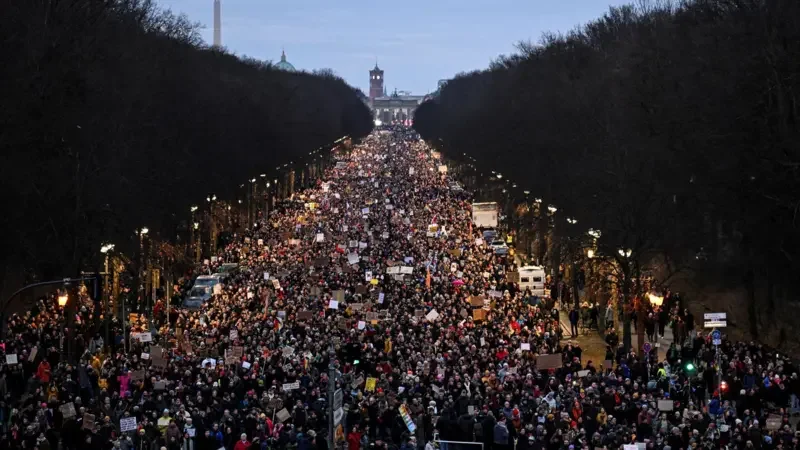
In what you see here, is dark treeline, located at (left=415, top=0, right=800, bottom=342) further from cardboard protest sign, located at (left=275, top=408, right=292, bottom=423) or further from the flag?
cardboard protest sign, located at (left=275, top=408, right=292, bottom=423)

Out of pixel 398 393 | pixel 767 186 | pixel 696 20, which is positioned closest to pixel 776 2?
pixel 767 186

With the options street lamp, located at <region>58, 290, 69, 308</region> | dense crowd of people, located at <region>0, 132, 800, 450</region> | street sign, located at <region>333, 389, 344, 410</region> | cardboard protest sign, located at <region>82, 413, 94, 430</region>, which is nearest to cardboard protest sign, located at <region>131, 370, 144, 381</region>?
dense crowd of people, located at <region>0, 132, 800, 450</region>

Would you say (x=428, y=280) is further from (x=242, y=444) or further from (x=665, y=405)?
(x=242, y=444)

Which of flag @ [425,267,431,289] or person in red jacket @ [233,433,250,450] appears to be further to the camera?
flag @ [425,267,431,289]

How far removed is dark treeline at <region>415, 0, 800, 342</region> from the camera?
3506cm

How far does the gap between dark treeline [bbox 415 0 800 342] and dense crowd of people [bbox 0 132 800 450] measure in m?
3.18

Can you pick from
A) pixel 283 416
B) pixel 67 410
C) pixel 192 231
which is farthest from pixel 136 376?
pixel 192 231

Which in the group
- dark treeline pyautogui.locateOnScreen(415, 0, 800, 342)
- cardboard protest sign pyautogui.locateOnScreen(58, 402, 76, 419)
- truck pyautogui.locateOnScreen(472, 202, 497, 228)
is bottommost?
cardboard protest sign pyautogui.locateOnScreen(58, 402, 76, 419)

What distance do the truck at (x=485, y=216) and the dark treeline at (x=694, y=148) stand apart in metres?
3.58

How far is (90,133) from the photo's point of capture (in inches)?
1609

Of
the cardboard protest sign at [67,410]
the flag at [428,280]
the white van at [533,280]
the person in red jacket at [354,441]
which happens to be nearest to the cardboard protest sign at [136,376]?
the cardboard protest sign at [67,410]

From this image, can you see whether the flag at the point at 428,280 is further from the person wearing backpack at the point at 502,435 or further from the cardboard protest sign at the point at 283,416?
the person wearing backpack at the point at 502,435

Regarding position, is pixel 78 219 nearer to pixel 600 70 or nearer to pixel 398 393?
pixel 398 393

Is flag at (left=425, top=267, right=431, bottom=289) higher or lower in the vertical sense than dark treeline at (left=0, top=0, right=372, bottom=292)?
lower
